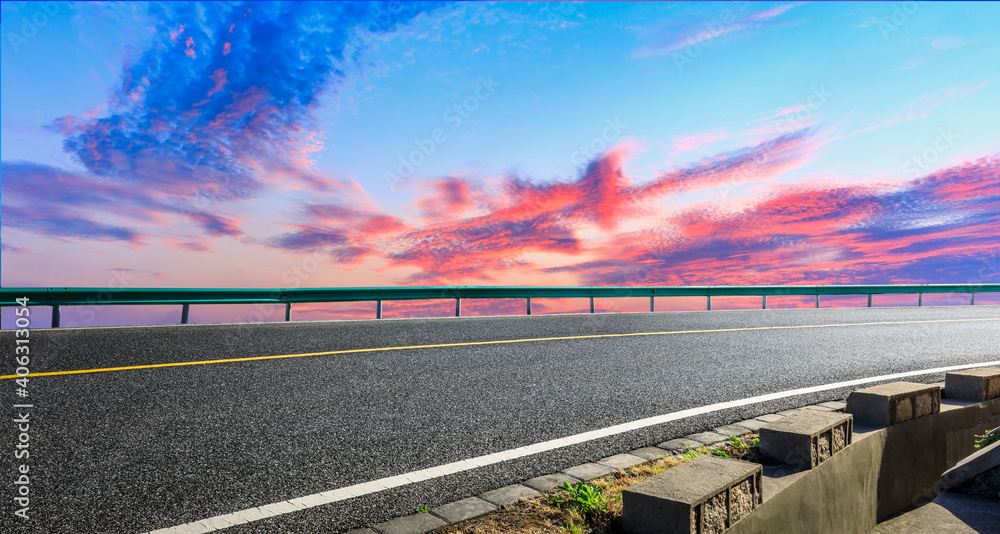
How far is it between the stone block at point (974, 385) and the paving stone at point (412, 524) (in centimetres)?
508

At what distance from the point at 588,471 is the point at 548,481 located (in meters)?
0.31

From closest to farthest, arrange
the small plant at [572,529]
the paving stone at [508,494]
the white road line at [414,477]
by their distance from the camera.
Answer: the small plant at [572,529]
the white road line at [414,477]
the paving stone at [508,494]

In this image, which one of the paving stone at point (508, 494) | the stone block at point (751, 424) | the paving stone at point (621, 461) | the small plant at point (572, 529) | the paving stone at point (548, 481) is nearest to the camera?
the small plant at point (572, 529)

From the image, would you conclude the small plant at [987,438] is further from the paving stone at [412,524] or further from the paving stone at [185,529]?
the paving stone at [185,529]

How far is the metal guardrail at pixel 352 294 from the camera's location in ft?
32.0

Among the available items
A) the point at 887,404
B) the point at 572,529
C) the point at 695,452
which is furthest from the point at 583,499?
the point at 887,404

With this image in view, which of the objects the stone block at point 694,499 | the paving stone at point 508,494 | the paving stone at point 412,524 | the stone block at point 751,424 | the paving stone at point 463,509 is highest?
the stone block at point 694,499

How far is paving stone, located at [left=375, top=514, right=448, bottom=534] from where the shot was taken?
2.59m

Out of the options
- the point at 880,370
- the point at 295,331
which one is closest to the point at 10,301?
the point at 295,331

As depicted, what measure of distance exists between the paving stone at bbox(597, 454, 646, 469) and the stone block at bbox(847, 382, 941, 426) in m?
1.86

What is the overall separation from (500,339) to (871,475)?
5549 mm

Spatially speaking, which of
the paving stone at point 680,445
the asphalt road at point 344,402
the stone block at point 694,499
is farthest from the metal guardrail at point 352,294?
the stone block at point 694,499

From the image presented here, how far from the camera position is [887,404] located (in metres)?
4.09

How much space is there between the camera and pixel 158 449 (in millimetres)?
3814
